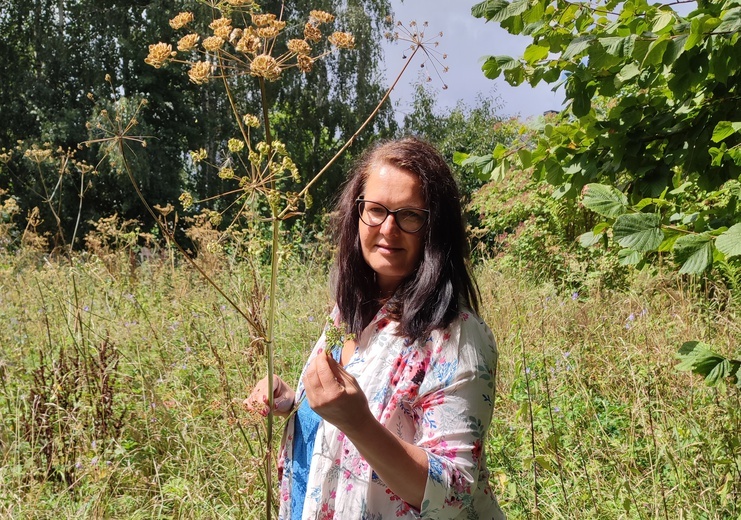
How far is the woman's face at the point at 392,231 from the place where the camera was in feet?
5.33

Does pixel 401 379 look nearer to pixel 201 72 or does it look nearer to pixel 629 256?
pixel 629 256

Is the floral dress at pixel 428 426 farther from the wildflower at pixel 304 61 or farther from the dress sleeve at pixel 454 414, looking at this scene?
the wildflower at pixel 304 61

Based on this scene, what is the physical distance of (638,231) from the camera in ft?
4.80

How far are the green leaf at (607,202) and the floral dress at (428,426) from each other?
0.39 m

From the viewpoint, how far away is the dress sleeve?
1331 mm

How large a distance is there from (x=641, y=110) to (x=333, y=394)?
4.61 feet

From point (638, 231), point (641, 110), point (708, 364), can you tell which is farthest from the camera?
point (641, 110)

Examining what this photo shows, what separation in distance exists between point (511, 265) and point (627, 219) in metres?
6.50

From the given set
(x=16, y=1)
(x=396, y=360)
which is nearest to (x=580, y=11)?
(x=396, y=360)

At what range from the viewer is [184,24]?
114 centimetres

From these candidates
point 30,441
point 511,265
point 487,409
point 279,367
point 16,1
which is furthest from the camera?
point 16,1

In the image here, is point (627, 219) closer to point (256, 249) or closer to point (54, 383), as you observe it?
point (256, 249)

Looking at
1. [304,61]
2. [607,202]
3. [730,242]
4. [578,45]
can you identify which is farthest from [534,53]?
[304,61]

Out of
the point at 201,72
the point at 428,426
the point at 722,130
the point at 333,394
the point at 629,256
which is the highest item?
the point at 201,72
